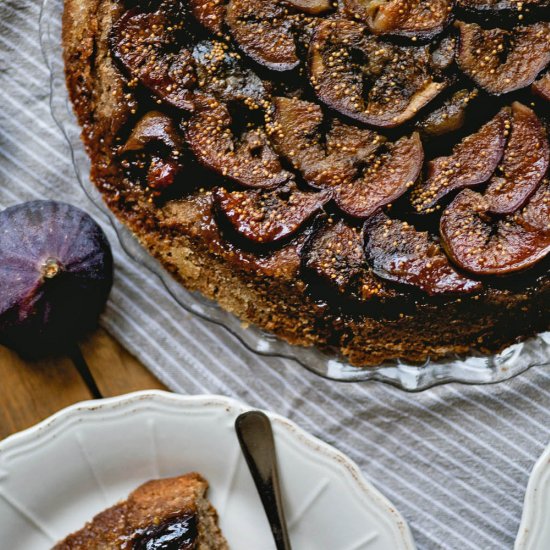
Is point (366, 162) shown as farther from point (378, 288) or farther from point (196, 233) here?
point (196, 233)

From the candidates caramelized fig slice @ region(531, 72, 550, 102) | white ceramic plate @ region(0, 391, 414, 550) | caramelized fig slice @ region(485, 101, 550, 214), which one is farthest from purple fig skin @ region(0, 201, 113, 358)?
caramelized fig slice @ region(531, 72, 550, 102)

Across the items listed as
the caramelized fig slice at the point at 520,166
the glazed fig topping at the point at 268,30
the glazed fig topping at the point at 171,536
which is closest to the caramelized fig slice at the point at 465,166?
the caramelized fig slice at the point at 520,166

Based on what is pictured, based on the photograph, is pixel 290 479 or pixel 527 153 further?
pixel 290 479

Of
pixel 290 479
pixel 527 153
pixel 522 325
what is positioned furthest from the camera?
pixel 290 479

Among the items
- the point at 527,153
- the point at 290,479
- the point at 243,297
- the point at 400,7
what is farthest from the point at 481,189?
the point at 290,479

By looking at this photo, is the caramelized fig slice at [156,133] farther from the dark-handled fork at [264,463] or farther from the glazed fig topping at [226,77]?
the dark-handled fork at [264,463]

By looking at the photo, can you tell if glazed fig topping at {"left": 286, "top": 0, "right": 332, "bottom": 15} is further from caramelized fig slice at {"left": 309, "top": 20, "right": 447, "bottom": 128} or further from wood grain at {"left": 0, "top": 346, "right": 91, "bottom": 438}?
wood grain at {"left": 0, "top": 346, "right": 91, "bottom": 438}

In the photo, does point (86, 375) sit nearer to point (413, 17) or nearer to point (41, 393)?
point (41, 393)
